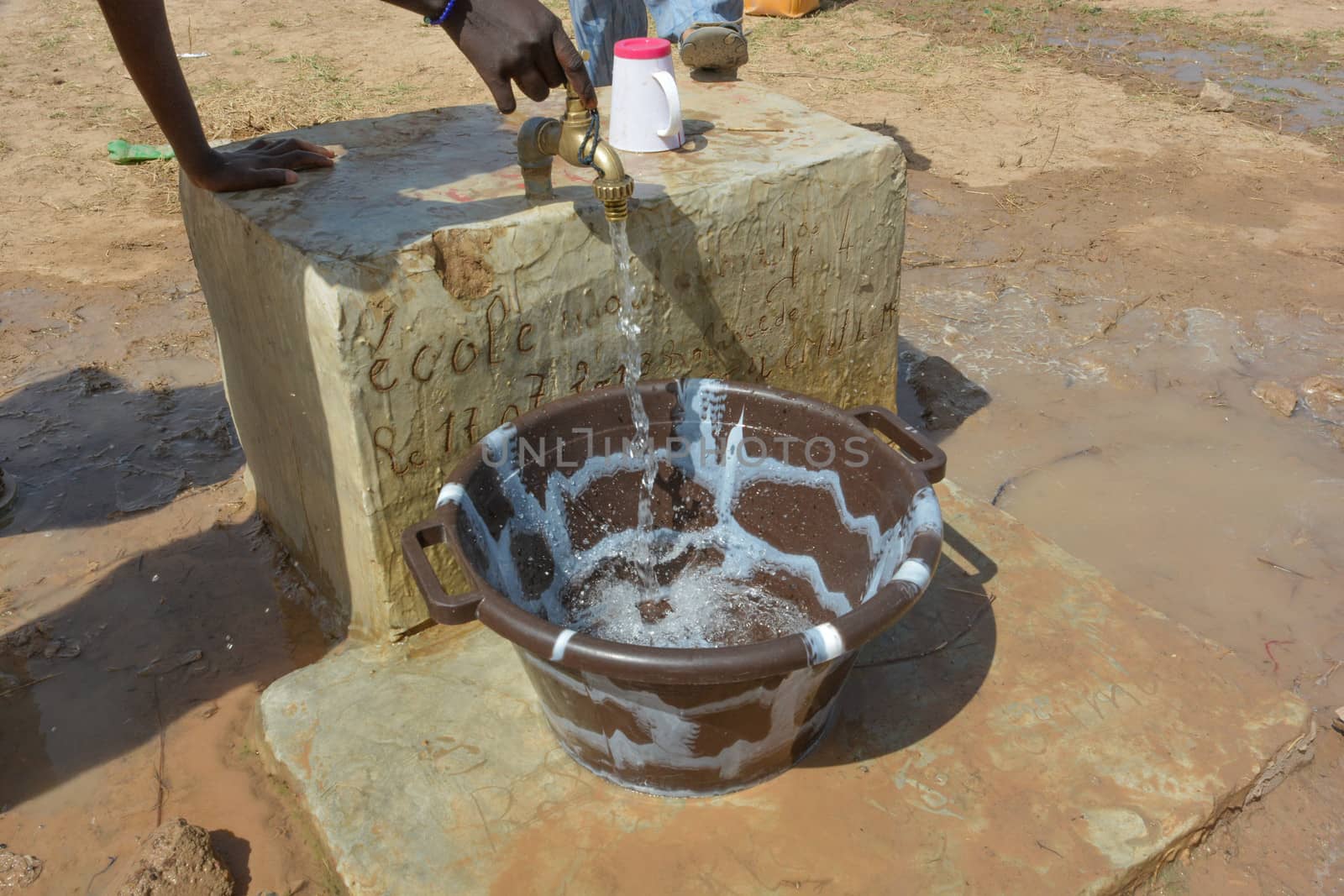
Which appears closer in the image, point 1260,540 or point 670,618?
point 670,618

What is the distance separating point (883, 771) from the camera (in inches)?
69.7

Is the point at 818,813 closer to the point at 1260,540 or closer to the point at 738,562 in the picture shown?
the point at 738,562

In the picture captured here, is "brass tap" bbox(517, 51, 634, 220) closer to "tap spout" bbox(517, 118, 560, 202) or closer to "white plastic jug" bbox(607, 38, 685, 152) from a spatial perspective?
"tap spout" bbox(517, 118, 560, 202)

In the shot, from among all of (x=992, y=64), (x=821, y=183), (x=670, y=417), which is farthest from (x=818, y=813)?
(x=992, y=64)

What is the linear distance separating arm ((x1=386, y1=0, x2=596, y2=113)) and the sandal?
123cm

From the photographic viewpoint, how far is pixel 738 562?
2.18 m

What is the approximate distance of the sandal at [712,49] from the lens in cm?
294

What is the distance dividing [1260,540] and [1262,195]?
2.71 metres

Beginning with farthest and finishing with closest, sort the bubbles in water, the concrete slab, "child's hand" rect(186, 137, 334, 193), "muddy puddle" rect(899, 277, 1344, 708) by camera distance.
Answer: "muddy puddle" rect(899, 277, 1344, 708), the bubbles in water, "child's hand" rect(186, 137, 334, 193), the concrete slab

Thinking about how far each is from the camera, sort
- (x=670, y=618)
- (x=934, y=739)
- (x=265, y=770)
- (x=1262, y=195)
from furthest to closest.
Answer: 1. (x=1262, y=195)
2. (x=670, y=618)
3. (x=265, y=770)
4. (x=934, y=739)

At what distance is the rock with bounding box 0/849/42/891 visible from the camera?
70.7 inches

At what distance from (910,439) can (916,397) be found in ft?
4.67

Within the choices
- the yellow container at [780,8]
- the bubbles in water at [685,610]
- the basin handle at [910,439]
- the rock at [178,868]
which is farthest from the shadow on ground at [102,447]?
the yellow container at [780,8]

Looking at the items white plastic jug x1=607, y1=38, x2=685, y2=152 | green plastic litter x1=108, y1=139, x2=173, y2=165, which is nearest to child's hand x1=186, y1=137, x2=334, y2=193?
white plastic jug x1=607, y1=38, x2=685, y2=152
